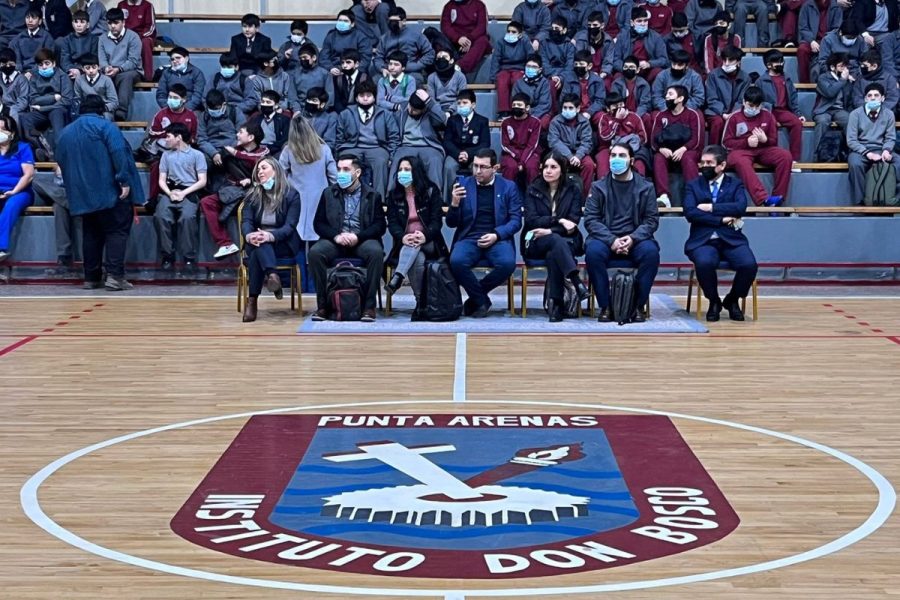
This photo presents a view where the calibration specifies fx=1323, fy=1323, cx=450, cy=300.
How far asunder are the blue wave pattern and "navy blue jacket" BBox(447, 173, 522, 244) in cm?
442

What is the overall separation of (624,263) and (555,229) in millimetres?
669

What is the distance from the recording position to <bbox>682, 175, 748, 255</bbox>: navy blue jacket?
11422 millimetres

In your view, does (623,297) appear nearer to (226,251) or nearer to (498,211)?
(498,211)

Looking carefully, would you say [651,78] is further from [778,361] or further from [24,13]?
[24,13]

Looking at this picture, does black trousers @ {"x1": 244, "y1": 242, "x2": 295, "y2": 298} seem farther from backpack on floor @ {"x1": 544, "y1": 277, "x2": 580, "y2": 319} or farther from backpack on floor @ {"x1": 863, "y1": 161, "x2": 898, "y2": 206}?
backpack on floor @ {"x1": 863, "y1": 161, "x2": 898, "y2": 206}

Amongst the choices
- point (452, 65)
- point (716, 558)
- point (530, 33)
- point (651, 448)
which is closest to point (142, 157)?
point (452, 65)

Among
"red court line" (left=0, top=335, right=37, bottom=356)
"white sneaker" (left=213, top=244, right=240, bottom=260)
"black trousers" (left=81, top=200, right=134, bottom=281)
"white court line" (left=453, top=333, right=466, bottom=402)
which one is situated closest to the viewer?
"white court line" (left=453, top=333, right=466, bottom=402)

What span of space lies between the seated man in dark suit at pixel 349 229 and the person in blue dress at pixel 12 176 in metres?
4.45

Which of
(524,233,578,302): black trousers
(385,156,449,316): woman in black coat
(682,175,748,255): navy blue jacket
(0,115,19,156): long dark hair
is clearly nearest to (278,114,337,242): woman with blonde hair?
(385,156,449,316): woman in black coat

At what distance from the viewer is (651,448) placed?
6770 millimetres

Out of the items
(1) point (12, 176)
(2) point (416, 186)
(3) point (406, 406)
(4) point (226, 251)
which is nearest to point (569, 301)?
(2) point (416, 186)

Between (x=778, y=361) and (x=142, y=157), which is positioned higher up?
(x=142, y=157)

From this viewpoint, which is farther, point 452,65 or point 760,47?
point 760,47

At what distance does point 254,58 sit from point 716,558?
12.1m
